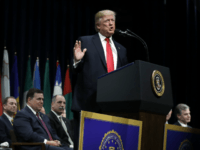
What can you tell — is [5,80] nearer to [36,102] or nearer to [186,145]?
[36,102]

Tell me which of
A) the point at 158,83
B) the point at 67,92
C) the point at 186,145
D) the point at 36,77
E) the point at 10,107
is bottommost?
the point at 186,145

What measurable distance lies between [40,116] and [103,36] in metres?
2.23

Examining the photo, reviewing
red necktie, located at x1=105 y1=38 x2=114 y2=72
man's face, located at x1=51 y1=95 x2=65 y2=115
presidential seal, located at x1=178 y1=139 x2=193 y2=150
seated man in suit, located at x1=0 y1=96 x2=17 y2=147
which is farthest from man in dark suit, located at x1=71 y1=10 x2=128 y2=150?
man's face, located at x1=51 y1=95 x2=65 y2=115

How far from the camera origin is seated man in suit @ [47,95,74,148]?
170 inches

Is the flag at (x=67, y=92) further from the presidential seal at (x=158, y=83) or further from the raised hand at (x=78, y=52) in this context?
the presidential seal at (x=158, y=83)

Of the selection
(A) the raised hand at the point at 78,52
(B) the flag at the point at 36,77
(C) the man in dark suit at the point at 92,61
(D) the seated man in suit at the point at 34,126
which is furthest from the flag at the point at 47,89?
(A) the raised hand at the point at 78,52

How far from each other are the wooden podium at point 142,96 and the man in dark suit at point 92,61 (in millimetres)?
128

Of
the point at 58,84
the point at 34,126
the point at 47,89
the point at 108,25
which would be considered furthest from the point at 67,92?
the point at 108,25

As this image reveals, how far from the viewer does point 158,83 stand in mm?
1578

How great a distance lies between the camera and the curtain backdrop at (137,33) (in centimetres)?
579

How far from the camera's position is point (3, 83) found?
217 inches

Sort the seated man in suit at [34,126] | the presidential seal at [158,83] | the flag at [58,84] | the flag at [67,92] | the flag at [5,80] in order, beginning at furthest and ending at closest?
1. the flag at [67,92]
2. the flag at [58,84]
3. the flag at [5,80]
4. the seated man in suit at [34,126]
5. the presidential seal at [158,83]

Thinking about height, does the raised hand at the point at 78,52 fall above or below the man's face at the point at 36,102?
above

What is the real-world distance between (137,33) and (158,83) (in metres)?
5.01
